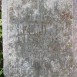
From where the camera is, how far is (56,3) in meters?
4.79

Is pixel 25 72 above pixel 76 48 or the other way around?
the other way around

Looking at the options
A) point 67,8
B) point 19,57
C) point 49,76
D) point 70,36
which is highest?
point 67,8

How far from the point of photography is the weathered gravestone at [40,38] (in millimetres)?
4809

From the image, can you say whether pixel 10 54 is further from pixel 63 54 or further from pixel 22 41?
pixel 63 54

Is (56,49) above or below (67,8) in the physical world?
below

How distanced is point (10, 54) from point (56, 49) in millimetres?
826

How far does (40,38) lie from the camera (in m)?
4.86

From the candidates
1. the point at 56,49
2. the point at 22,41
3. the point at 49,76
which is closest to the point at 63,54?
the point at 56,49

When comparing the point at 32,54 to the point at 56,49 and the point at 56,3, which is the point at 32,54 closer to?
the point at 56,49

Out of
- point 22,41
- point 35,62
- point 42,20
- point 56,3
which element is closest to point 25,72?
point 35,62

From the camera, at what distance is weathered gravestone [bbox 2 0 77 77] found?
4.81 meters

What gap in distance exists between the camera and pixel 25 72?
494 centimetres

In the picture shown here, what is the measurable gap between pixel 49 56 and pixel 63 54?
248 mm

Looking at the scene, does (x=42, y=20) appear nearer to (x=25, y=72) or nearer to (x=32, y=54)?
(x=32, y=54)
